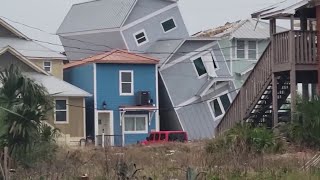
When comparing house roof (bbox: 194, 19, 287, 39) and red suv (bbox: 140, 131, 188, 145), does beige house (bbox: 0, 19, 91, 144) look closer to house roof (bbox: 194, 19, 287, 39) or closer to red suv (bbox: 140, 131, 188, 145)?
red suv (bbox: 140, 131, 188, 145)

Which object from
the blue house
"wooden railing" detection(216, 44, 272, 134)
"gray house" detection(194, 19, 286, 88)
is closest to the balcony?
"wooden railing" detection(216, 44, 272, 134)

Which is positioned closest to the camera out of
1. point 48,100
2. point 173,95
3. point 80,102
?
point 48,100

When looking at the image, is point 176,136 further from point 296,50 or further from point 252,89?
point 296,50

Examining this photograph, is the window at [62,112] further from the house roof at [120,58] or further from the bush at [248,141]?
the bush at [248,141]

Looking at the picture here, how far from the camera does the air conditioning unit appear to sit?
1762 inches

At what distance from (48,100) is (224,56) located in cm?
2990

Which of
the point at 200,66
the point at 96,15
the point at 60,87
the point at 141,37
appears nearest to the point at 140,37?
the point at 141,37

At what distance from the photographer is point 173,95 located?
47.2m

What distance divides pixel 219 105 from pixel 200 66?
2.82 m

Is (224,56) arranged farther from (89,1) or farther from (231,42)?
(89,1)

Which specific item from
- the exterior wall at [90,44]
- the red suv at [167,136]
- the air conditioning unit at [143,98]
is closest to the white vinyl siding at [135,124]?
the air conditioning unit at [143,98]

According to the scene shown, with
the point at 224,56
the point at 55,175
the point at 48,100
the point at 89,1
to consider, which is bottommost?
the point at 55,175

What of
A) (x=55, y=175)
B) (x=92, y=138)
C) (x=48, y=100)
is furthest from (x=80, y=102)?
(x=55, y=175)

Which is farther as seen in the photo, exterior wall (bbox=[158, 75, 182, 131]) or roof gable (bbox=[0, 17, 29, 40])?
exterior wall (bbox=[158, 75, 182, 131])
